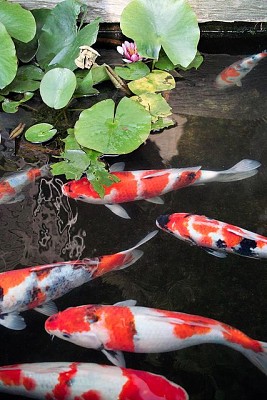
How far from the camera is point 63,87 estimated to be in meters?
2.88

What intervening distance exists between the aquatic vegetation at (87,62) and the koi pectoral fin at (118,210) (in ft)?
0.76

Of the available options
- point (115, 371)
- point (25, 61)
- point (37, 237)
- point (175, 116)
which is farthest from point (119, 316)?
point (25, 61)

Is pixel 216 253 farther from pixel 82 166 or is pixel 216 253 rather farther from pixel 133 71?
pixel 133 71

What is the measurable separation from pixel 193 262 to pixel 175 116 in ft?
3.24

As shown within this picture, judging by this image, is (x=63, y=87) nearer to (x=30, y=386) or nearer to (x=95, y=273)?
(x=95, y=273)

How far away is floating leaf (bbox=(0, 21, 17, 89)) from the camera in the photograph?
2852mm

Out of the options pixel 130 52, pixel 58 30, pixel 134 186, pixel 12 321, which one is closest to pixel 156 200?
pixel 134 186

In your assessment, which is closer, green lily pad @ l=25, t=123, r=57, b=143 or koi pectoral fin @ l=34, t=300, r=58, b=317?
koi pectoral fin @ l=34, t=300, r=58, b=317

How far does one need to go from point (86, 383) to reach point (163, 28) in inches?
80.6

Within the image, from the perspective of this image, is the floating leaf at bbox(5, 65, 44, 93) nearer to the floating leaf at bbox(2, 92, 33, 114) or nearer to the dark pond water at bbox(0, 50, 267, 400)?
the floating leaf at bbox(2, 92, 33, 114)

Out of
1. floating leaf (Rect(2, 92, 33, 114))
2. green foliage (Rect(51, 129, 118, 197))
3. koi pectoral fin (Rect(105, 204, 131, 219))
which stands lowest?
koi pectoral fin (Rect(105, 204, 131, 219))

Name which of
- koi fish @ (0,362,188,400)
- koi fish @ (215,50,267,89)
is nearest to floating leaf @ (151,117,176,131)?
koi fish @ (215,50,267,89)

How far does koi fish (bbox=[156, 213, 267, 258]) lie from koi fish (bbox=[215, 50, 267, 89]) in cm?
115

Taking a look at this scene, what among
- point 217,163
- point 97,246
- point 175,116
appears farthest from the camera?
point 175,116
